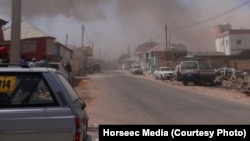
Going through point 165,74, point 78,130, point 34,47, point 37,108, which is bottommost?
point 78,130

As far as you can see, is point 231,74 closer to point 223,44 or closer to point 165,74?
point 165,74

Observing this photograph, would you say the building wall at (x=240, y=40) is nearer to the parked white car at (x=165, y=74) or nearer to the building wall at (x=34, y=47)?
the parked white car at (x=165, y=74)

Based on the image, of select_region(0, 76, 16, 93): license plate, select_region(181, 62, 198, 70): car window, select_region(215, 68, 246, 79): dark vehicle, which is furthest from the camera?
select_region(215, 68, 246, 79): dark vehicle

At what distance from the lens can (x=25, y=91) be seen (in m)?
4.81

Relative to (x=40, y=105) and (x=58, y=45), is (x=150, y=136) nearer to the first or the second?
(x=40, y=105)

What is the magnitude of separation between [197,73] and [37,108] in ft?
90.7

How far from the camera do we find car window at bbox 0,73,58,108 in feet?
15.4

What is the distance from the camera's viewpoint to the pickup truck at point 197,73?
31.6m

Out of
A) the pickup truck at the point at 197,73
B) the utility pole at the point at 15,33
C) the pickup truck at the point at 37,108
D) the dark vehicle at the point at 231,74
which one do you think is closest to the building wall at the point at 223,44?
the dark vehicle at the point at 231,74

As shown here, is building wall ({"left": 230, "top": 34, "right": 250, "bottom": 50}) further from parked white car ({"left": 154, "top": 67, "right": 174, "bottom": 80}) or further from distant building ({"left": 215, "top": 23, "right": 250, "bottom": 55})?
parked white car ({"left": 154, "top": 67, "right": 174, "bottom": 80})

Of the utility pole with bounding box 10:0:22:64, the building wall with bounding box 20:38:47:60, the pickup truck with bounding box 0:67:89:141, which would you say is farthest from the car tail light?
the building wall with bounding box 20:38:47:60

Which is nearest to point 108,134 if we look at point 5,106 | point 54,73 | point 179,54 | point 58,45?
point 54,73

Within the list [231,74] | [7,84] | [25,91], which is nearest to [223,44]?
[231,74]

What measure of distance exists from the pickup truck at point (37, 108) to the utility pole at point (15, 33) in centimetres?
542
